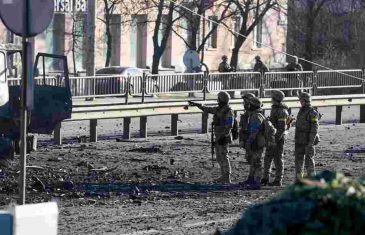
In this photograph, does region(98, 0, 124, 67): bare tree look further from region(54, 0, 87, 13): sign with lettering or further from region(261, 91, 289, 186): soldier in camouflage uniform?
region(261, 91, 289, 186): soldier in camouflage uniform

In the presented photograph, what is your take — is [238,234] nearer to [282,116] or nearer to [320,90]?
[282,116]

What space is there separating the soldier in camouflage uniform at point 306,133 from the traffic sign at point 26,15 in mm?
7763

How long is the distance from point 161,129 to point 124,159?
715cm

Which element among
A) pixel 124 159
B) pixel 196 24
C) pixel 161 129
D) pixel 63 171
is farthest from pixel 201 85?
pixel 196 24

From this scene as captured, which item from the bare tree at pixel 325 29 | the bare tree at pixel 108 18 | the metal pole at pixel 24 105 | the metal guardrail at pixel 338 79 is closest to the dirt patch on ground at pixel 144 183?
the metal pole at pixel 24 105

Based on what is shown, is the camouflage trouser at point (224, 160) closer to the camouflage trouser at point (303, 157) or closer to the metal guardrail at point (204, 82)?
the camouflage trouser at point (303, 157)

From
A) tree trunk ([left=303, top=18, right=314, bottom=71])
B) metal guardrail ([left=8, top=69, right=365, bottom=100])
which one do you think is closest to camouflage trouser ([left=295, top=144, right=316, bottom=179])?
metal guardrail ([left=8, top=69, right=365, bottom=100])

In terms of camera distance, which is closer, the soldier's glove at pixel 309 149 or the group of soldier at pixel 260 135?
the group of soldier at pixel 260 135

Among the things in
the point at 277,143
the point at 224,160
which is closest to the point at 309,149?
the point at 277,143

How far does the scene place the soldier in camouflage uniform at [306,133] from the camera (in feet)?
54.9

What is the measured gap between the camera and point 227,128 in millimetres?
16922

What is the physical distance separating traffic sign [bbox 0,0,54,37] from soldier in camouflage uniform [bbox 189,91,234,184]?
7.48 meters

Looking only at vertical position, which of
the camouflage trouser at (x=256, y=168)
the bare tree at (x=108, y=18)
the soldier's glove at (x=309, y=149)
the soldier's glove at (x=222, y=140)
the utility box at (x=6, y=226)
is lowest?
the camouflage trouser at (x=256, y=168)

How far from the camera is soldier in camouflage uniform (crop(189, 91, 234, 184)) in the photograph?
1686 centimetres
